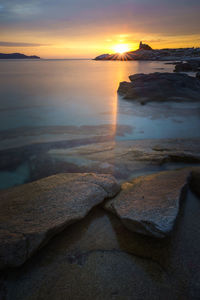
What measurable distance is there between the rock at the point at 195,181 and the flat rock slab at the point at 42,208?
2.75 ft

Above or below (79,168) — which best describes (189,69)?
above

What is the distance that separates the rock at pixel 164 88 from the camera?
24.0 ft

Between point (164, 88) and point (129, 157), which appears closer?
point (129, 157)

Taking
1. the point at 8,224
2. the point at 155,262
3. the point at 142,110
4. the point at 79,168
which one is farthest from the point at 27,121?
the point at 155,262

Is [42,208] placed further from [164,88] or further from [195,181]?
[164,88]

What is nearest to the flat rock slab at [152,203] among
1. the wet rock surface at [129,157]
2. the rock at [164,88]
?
the wet rock surface at [129,157]

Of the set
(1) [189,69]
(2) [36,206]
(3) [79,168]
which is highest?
(1) [189,69]

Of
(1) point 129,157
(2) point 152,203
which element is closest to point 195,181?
(2) point 152,203

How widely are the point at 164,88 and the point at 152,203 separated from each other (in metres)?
7.20

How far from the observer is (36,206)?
171 centimetres

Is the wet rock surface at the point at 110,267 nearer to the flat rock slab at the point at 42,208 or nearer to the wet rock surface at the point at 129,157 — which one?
the flat rock slab at the point at 42,208

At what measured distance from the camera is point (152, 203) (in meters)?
1.70

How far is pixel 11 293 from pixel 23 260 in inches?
7.2

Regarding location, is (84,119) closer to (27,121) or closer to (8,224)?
(27,121)
